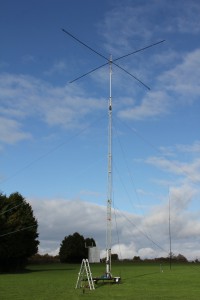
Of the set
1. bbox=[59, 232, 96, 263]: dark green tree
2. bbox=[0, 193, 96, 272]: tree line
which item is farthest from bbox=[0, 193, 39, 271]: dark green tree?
bbox=[59, 232, 96, 263]: dark green tree

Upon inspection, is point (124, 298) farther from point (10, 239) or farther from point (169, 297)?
point (10, 239)

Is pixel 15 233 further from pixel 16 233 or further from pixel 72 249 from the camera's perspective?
pixel 72 249

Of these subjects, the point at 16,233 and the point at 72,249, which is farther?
the point at 72,249

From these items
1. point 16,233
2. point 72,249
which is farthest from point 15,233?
point 72,249

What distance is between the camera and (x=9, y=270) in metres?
76.5

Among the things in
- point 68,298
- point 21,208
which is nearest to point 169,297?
point 68,298

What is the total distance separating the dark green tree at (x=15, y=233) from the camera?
70.9 m

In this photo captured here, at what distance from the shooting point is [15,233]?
240 feet

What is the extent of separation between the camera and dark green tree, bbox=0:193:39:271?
233 ft

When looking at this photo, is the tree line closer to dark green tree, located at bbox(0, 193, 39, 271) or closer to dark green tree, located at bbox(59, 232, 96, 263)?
dark green tree, located at bbox(0, 193, 39, 271)

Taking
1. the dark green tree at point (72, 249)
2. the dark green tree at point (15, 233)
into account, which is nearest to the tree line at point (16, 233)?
the dark green tree at point (15, 233)

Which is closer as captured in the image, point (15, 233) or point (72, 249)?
point (15, 233)

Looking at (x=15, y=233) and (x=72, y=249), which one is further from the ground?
(x=72, y=249)

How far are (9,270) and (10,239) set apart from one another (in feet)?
25.3
